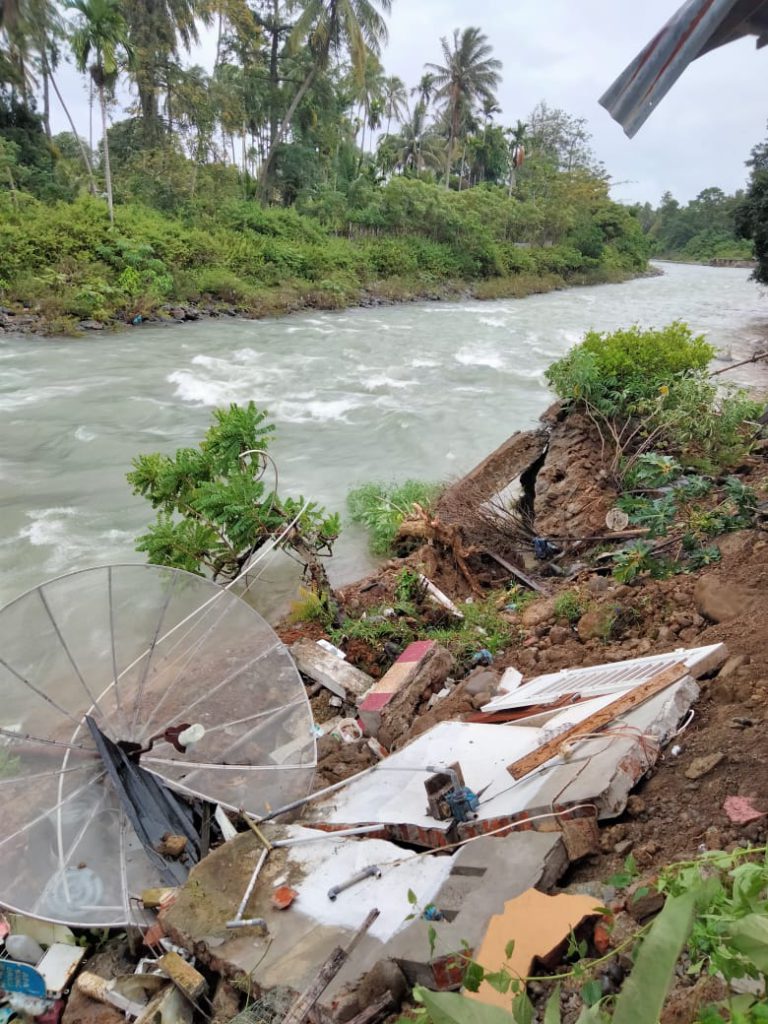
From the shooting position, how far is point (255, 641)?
3.74 metres

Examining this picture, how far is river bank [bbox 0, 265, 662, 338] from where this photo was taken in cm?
1670

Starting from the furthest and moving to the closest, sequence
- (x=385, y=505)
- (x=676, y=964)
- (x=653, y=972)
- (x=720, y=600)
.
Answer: (x=385, y=505) < (x=720, y=600) < (x=676, y=964) < (x=653, y=972)

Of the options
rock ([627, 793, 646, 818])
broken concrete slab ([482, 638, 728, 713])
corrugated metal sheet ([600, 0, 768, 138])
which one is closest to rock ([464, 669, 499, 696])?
broken concrete slab ([482, 638, 728, 713])

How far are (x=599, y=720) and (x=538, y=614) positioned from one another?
2.44m

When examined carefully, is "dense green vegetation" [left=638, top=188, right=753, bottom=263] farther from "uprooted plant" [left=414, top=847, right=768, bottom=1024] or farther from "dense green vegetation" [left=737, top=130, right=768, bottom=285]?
"uprooted plant" [left=414, top=847, right=768, bottom=1024]

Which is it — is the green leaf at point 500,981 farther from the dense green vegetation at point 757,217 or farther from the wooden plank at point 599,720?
the dense green vegetation at point 757,217

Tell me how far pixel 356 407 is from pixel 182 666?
10228mm

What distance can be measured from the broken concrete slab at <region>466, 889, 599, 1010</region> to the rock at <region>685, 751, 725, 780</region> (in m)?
0.70

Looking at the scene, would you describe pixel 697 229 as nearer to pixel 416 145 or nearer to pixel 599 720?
pixel 416 145

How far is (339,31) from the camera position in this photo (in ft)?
81.6

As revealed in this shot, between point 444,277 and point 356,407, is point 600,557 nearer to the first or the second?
point 356,407

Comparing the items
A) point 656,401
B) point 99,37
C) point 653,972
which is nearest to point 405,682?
point 653,972

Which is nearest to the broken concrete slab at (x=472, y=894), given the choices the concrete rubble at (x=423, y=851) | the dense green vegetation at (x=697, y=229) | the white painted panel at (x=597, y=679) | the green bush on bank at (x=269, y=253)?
the concrete rubble at (x=423, y=851)

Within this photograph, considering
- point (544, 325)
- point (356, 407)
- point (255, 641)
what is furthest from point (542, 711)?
point (544, 325)
